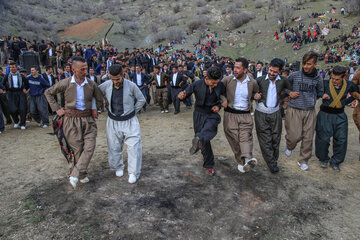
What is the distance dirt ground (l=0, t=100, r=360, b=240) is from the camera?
3.11 meters

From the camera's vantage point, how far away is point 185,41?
34.2 metres

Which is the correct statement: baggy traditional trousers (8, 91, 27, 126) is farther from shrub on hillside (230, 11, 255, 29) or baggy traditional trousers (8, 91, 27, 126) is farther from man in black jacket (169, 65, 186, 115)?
shrub on hillside (230, 11, 255, 29)

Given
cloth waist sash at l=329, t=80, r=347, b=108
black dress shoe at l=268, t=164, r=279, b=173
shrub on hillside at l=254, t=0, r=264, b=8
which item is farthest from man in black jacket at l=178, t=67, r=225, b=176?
shrub on hillside at l=254, t=0, r=264, b=8

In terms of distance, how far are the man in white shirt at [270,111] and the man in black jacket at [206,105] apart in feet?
2.53

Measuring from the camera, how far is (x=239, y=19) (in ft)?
140

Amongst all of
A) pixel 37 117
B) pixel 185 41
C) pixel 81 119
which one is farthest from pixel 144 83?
pixel 185 41

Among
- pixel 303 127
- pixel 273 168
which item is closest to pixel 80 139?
pixel 273 168

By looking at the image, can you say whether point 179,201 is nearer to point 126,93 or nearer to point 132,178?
point 132,178

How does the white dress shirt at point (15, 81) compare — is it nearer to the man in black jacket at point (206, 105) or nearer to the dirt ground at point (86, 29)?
the man in black jacket at point (206, 105)

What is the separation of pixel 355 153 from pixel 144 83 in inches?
283

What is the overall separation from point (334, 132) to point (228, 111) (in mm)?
1962

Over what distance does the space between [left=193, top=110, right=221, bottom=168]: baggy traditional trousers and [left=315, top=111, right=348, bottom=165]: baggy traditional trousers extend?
197 cm

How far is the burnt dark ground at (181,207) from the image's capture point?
3.08m

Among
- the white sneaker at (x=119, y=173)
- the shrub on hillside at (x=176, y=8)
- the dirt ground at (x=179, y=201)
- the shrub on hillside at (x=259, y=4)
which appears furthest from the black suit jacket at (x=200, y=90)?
the shrub on hillside at (x=176, y=8)
